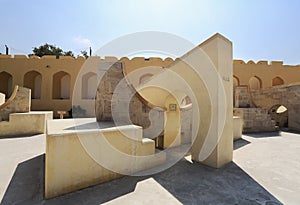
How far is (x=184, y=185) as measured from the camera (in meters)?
3.26

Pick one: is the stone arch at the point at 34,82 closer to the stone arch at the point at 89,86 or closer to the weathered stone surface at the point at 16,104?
the stone arch at the point at 89,86

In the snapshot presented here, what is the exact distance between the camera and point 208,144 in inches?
172

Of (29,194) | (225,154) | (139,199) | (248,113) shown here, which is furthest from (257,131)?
(29,194)

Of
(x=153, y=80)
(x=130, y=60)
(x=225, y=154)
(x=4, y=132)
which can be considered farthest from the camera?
(x=130, y=60)

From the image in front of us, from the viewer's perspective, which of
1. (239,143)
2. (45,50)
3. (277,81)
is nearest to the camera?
(239,143)

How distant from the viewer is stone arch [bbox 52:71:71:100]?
53.9 feet

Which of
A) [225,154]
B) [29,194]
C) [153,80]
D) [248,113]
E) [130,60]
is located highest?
[130,60]

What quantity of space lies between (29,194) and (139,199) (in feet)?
6.76

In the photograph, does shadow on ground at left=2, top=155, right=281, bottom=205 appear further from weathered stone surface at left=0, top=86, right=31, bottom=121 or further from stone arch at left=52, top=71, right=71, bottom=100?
stone arch at left=52, top=71, right=71, bottom=100

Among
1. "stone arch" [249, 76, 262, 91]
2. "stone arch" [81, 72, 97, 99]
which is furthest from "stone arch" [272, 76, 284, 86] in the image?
"stone arch" [81, 72, 97, 99]

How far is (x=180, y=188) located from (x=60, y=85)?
17653 mm

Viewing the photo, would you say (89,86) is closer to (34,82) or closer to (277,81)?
(34,82)

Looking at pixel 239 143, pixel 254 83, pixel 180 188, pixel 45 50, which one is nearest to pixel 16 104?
pixel 180 188

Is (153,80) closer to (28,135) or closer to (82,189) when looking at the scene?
(82,189)
